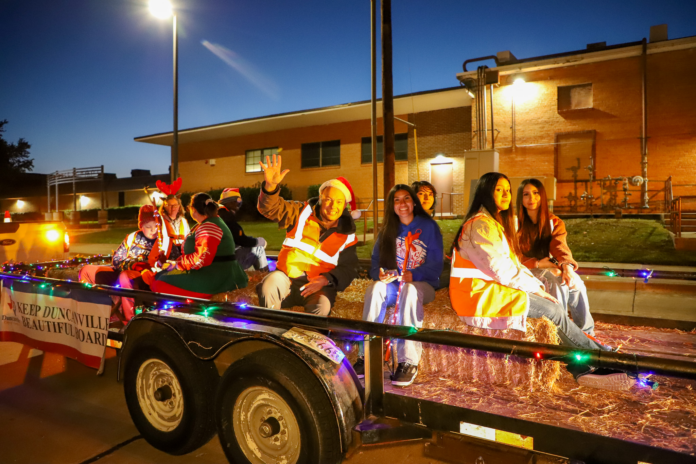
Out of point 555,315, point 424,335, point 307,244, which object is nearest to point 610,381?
point 555,315

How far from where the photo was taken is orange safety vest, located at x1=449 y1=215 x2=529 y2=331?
303cm

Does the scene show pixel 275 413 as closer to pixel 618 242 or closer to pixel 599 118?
pixel 618 242

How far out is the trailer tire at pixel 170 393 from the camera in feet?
10.1

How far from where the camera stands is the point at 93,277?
5078mm

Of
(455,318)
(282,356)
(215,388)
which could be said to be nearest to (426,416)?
(282,356)

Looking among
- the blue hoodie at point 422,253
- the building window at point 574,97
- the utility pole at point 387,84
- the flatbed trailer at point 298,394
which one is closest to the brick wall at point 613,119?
the building window at point 574,97

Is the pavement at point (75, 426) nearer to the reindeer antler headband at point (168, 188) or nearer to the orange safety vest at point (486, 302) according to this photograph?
the orange safety vest at point (486, 302)

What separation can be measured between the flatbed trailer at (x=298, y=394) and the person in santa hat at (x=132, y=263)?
60.9 inches

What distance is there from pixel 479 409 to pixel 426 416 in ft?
0.89

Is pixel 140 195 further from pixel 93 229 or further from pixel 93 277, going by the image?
pixel 93 277

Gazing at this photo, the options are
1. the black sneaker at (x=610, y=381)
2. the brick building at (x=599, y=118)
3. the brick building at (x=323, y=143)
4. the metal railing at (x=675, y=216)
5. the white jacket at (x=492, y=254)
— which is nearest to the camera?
the black sneaker at (x=610, y=381)

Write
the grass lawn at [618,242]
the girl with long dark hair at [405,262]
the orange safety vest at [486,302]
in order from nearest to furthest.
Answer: the orange safety vest at [486,302] < the girl with long dark hair at [405,262] < the grass lawn at [618,242]

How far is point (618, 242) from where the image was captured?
40.6 feet

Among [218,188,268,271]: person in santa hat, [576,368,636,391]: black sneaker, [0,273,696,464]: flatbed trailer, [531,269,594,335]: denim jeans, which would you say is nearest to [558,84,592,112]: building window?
[218,188,268,271]: person in santa hat
